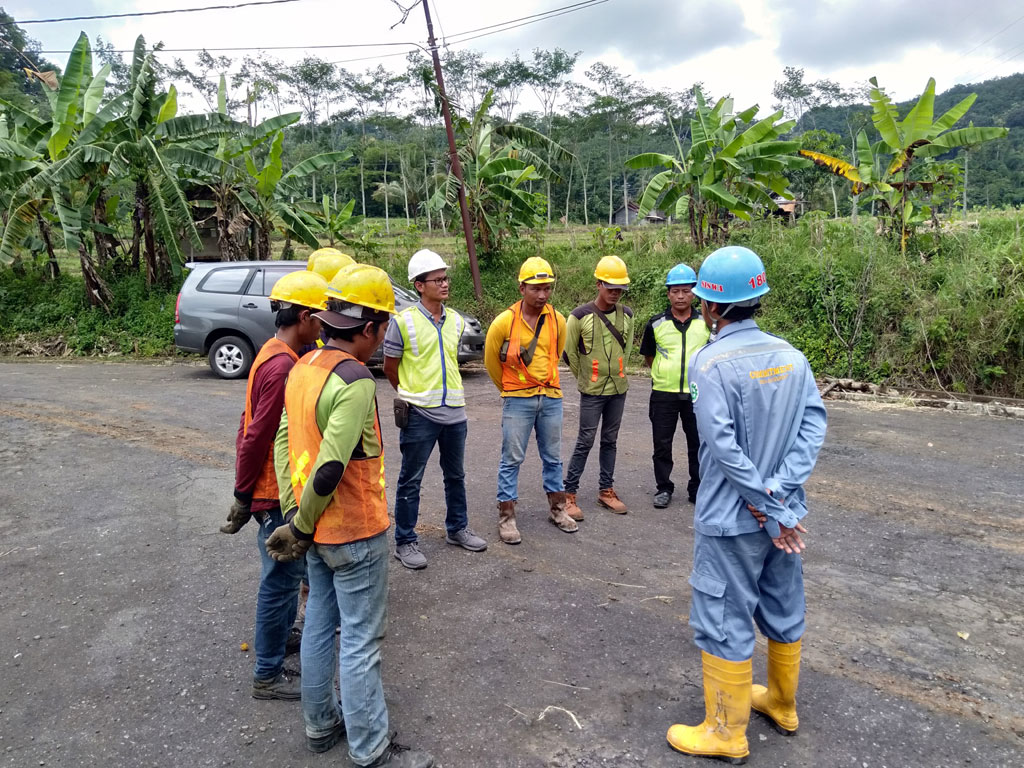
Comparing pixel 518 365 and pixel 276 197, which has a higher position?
pixel 276 197

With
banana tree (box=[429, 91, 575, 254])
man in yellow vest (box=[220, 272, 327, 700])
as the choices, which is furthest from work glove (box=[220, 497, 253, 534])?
banana tree (box=[429, 91, 575, 254])

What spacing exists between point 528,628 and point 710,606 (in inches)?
48.6

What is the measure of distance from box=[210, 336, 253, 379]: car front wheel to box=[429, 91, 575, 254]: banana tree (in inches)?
186

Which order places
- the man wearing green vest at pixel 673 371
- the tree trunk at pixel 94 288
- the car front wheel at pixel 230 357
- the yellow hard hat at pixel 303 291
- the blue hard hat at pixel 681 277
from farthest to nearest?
the tree trunk at pixel 94 288 < the car front wheel at pixel 230 357 < the man wearing green vest at pixel 673 371 < the blue hard hat at pixel 681 277 < the yellow hard hat at pixel 303 291

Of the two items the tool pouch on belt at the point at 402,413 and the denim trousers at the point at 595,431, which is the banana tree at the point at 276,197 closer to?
the denim trousers at the point at 595,431

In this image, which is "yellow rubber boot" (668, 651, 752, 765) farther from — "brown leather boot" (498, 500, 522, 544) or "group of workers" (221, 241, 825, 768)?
"brown leather boot" (498, 500, 522, 544)

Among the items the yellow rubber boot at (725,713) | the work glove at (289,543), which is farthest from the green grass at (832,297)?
the work glove at (289,543)

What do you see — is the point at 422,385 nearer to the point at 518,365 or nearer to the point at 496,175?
the point at 518,365

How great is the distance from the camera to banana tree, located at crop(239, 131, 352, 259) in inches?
567

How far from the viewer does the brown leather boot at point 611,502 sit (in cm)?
522

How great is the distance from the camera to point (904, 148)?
11.0 meters

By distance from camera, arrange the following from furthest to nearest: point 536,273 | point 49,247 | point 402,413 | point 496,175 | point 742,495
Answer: point 49,247, point 496,175, point 536,273, point 402,413, point 742,495

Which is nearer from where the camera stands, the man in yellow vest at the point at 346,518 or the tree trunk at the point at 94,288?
the man in yellow vest at the point at 346,518

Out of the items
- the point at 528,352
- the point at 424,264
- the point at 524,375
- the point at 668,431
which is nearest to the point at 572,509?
the point at 668,431
